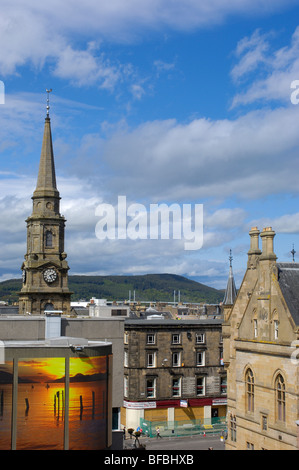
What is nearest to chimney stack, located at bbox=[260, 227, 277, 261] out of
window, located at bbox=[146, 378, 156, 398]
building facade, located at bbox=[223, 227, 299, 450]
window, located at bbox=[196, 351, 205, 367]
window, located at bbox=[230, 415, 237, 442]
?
building facade, located at bbox=[223, 227, 299, 450]

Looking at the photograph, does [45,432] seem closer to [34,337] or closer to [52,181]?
[34,337]

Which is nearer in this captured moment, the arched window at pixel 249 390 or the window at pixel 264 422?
the window at pixel 264 422

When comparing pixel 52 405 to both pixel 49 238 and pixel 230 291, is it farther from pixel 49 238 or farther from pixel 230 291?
pixel 49 238

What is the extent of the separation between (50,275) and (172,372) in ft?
109

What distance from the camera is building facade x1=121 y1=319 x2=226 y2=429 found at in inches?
2857

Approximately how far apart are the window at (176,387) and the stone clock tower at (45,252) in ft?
93.5

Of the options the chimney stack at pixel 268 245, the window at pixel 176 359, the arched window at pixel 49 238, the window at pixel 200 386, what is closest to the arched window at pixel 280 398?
the chimney stack at pixel 268 245

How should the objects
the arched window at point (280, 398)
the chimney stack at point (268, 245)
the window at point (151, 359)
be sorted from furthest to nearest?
the window at point (151, 359) → the chimney stack at point (268, 245) → the arched window at point (280, 398)

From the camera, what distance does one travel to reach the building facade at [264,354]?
4166 centimetres

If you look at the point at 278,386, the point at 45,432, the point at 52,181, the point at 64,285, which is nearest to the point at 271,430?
the point at 278,386

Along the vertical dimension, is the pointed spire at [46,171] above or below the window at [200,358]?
above

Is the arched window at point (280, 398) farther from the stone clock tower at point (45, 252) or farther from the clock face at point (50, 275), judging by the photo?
the clock face at point (50, 275)

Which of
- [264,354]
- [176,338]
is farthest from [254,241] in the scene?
[176,338]
